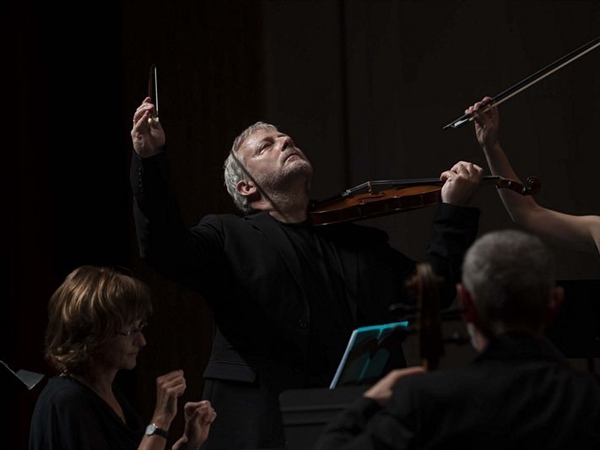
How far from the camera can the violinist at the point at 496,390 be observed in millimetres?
1905

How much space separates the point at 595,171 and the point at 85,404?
285cm

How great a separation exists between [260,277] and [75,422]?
0.67 metres

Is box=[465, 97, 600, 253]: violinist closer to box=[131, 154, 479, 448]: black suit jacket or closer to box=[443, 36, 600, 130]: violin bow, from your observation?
box=[443, 36, 600, 130]: violin bow

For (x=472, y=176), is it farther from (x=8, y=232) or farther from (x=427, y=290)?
(x=8, y=232)

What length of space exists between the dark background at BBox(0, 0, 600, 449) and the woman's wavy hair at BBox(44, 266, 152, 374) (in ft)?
5.35

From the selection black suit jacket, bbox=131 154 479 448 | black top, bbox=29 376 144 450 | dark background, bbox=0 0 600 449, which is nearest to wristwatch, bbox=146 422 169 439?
black top, bbox=29 376 144 450

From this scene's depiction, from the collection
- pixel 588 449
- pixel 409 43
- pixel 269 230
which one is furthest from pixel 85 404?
pixel 409 43

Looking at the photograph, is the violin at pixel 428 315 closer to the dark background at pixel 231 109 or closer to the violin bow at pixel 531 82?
the violin bow at pixel 531 82

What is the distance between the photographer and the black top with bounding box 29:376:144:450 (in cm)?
244

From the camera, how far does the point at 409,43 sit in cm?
478

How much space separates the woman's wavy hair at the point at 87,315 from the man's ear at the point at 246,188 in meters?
0.64

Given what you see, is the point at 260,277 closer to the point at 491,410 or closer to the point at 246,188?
the point at 246,188

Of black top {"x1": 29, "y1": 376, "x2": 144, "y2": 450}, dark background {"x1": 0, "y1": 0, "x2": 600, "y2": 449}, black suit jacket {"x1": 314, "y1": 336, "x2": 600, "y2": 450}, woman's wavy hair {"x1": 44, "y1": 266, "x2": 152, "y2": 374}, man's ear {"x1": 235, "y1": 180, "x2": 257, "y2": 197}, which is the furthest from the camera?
dark background {"x1": 0, "y1": 0, "x2": 600, "y2": 449}

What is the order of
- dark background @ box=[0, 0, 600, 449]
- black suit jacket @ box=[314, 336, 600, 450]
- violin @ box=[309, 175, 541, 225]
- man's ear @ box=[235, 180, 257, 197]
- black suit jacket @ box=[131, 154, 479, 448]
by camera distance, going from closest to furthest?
black suit jacket @ box=[314, 336, 600, 450] → black suit jacket @ box=[131, 154, 479, 448] → violin @ box=[309, 175, 541, 225] → man's ear @ box=[235, 180, 257, 197] → dark background @ box=[0, 0, 600, 449]
